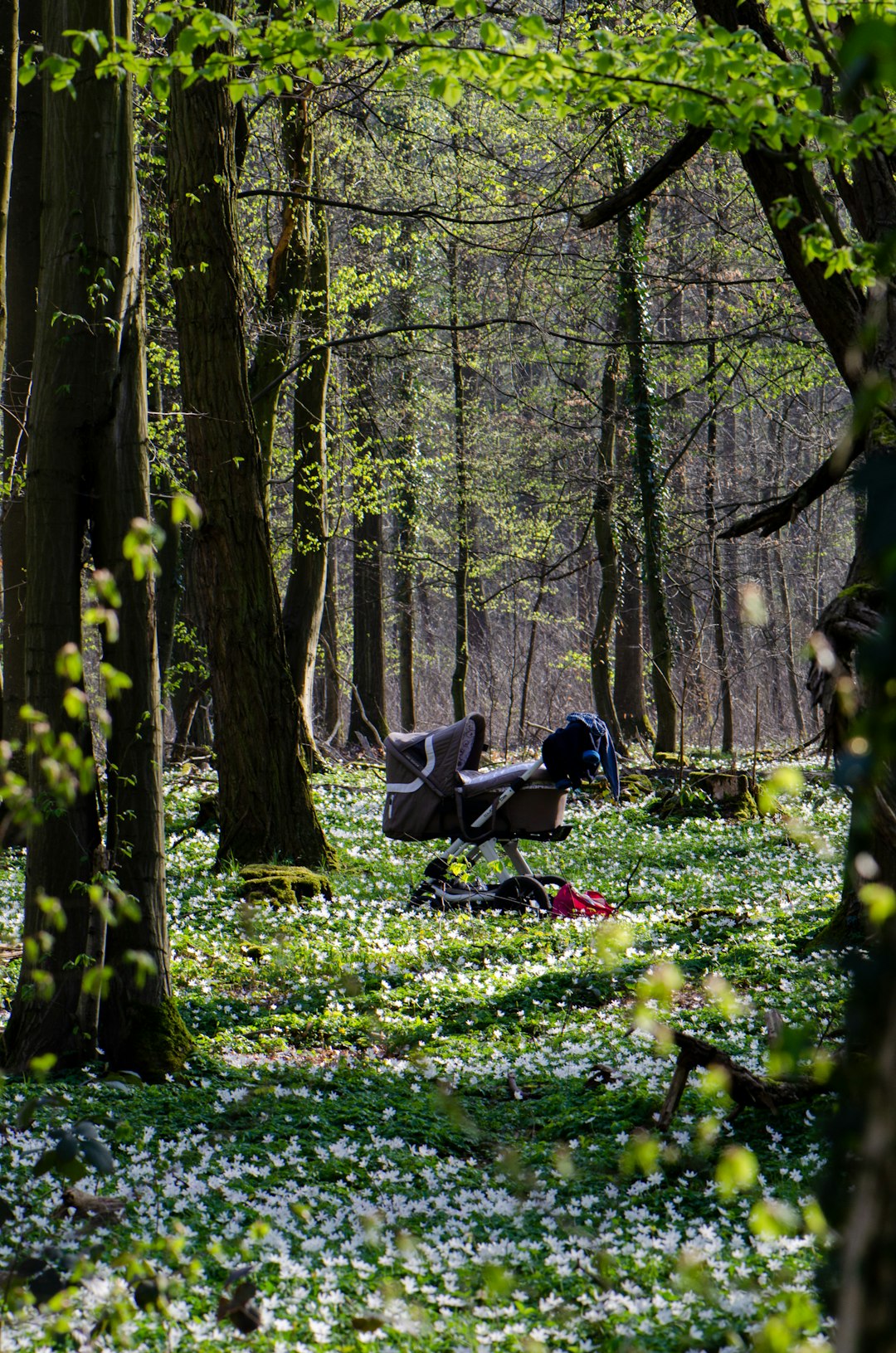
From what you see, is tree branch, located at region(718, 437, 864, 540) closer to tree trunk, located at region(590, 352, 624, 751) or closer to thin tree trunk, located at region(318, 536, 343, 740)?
tree trunk, located at region(590, 352, 624, 751)

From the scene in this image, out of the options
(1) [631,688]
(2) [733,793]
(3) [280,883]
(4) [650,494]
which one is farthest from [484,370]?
(3) [280,883]

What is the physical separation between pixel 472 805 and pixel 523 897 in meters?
0.95

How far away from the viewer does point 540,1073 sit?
19.3ft

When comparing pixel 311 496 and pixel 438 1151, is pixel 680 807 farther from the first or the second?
pixel 438 1151

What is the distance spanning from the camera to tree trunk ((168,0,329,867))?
9727 mm

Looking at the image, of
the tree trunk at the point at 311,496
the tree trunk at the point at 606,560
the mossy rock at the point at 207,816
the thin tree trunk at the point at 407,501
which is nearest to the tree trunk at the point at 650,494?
the tree trunk at the point at 606,560

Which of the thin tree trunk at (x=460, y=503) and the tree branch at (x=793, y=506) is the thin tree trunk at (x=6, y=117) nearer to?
the tree branch at (x=793, y=506)

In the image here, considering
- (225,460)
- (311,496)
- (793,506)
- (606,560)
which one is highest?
(311,496)

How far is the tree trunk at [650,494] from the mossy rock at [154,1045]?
15850mm

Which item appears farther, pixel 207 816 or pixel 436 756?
pixel 207 816

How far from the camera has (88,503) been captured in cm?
520

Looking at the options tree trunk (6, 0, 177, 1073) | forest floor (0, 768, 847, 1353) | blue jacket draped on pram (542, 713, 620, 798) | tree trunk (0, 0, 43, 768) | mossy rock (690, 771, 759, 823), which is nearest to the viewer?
forest floor (0, 768, 847, 1353)

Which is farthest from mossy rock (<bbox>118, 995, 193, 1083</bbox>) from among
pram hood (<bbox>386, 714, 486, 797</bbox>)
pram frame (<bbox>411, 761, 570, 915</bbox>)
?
pram hood (<bbox>386, 714, 486, 797</bbox>)

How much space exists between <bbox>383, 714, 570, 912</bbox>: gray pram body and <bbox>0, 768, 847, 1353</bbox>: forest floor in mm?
699
